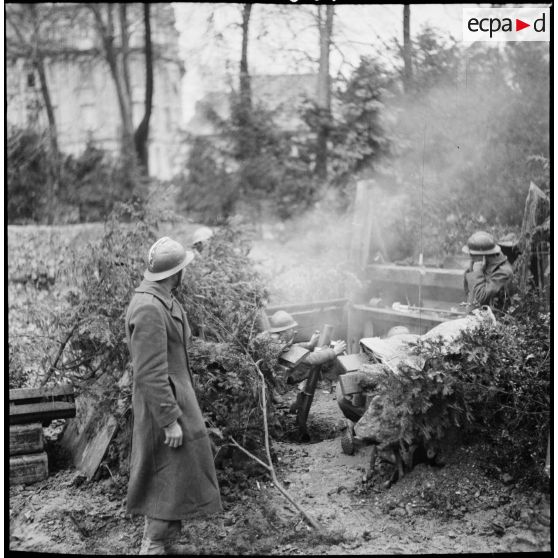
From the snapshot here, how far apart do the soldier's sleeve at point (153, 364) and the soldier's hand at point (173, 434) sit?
46 millimetres

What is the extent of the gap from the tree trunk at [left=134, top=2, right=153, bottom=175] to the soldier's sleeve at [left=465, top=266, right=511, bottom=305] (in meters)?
11.6

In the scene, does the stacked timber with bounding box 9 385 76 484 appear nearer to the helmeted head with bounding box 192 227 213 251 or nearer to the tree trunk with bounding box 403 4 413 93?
the helmeted head with bounding box 192 227 213 251

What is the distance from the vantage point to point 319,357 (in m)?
6.08

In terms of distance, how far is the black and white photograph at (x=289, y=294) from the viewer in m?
4.29

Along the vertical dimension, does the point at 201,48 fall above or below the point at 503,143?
above

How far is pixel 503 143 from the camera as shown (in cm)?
1112

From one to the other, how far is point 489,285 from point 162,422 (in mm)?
4498

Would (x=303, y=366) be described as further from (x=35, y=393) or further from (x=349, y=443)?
(x=35, y=393)

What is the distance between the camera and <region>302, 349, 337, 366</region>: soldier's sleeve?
604 centimetres

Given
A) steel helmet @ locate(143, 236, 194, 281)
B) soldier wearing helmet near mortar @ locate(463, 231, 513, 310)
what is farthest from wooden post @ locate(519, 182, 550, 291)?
steel helmet @ locate(143, 236, 194, 281)

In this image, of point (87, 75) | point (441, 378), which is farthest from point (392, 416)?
point (87, 75)

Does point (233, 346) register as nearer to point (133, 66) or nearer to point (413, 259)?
point (413, 259)

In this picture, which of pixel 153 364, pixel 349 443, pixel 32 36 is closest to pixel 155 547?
pixel 153 364

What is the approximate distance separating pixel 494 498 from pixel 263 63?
39.3 ft
